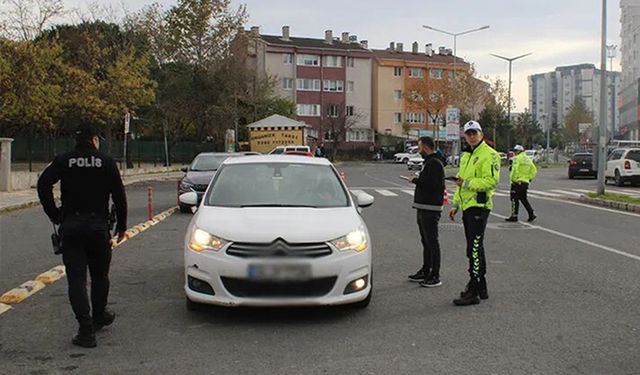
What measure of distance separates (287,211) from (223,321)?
1202 millimetres

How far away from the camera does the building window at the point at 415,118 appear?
84875 mm

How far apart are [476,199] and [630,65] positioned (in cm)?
9545

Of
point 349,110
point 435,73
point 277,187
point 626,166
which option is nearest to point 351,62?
point 349,110

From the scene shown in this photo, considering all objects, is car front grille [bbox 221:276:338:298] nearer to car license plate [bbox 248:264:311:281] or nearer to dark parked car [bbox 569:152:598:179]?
car license plate [bbox 248:264:311:281]

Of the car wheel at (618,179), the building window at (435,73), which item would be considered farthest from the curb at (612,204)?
the building window at (435,73)

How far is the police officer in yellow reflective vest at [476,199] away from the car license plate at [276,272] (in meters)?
1.94

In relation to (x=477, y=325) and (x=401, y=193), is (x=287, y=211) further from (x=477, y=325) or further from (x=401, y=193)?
(x=401, y=193)

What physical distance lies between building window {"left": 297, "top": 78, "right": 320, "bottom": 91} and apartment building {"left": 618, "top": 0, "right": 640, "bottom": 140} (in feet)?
126

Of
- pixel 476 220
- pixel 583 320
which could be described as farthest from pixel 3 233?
pixel 583 320

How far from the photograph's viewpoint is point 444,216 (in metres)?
16.2

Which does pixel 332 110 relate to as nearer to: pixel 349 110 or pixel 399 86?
pixel 349 110

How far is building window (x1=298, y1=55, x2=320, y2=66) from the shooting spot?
7588 centimetres

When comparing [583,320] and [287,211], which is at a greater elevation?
[287,211]

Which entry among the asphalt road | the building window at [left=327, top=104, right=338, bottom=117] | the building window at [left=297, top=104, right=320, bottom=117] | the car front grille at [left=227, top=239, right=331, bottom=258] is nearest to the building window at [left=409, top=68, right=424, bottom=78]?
the building window at [left=327, top=104, right=338, bottom=117]
